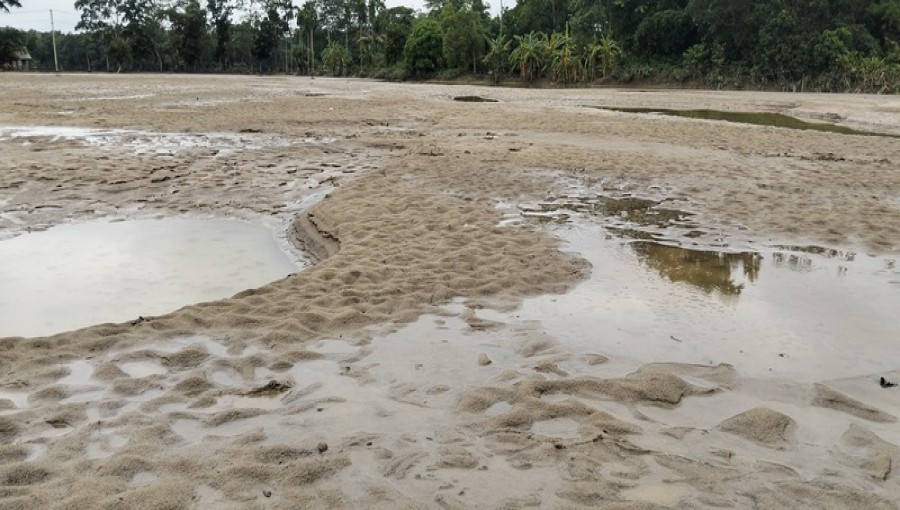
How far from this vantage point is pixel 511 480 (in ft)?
9.58

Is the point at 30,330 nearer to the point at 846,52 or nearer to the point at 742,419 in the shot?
the point at 742,419

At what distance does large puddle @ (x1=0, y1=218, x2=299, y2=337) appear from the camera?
5262 millimetres

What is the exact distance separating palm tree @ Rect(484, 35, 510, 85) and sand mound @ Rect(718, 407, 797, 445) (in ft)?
193

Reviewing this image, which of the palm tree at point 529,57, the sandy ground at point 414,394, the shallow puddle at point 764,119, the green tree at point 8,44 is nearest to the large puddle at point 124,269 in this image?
the sandy ground at point 414,394

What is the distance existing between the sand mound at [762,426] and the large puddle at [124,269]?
13.1 feet

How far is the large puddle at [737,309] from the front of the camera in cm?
436

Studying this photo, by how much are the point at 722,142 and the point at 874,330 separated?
407 inches

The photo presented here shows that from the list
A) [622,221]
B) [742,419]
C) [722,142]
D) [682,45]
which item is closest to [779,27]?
[682,45]

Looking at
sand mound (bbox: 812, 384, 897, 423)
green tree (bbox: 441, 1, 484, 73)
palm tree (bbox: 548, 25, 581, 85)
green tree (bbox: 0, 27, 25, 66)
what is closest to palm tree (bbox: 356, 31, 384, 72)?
green tree (bbox: 441, 1, 484, 73)

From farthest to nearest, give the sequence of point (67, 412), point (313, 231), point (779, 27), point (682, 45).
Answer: point (682, 45)
point (779, 27)
point (313, 231)
point (67, 412)

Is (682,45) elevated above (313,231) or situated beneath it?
elevated above

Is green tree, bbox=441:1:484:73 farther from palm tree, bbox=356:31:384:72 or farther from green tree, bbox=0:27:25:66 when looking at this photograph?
green tree, bbox=0:27:25:66

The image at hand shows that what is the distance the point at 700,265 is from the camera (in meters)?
6.31

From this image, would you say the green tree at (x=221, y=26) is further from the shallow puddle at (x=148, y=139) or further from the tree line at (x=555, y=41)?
the shallow puddle at (x=148, y=139)
